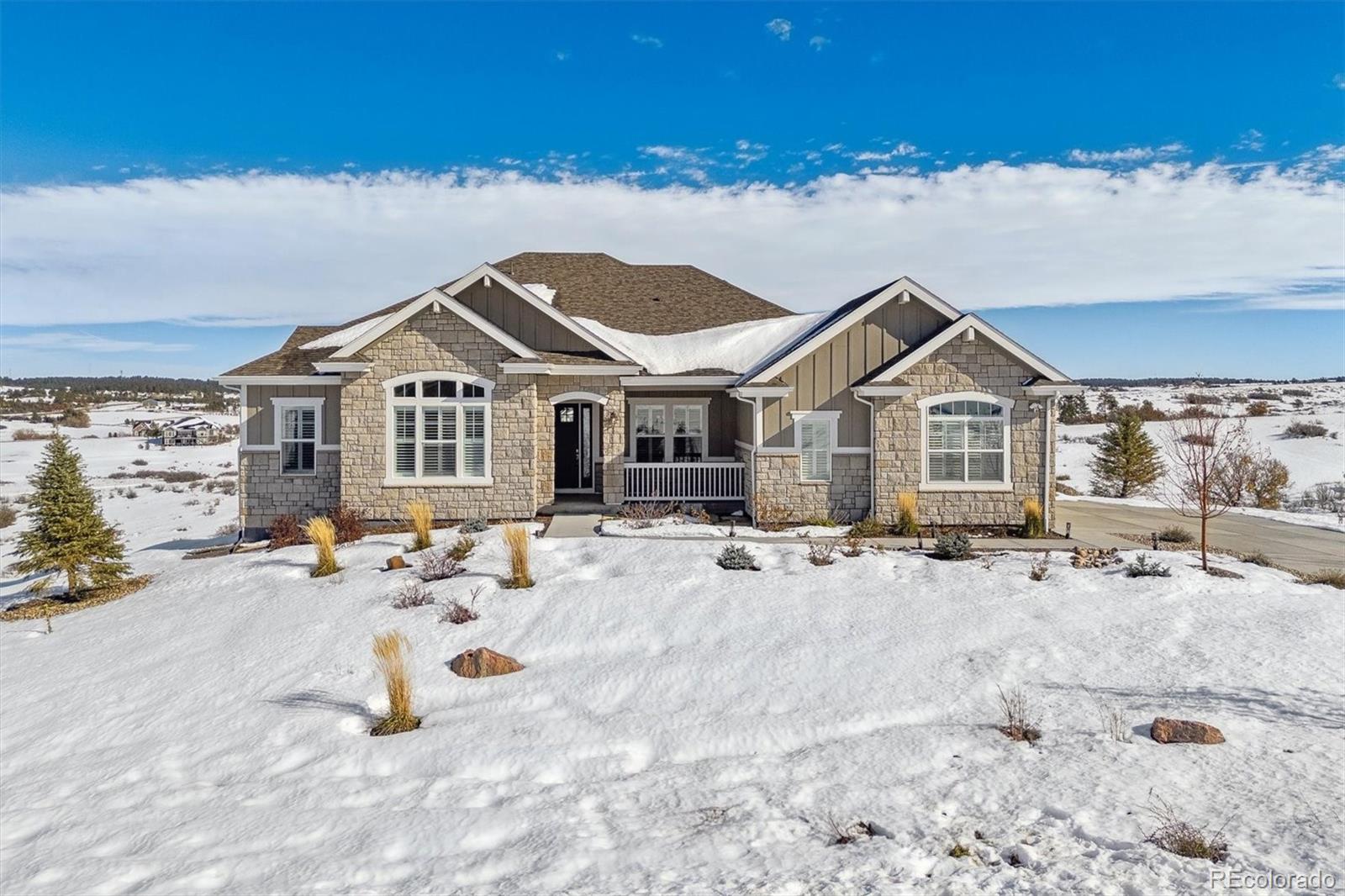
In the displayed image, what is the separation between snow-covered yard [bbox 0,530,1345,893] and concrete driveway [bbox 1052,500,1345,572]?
9.67 ft

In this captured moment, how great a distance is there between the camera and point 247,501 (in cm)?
1667

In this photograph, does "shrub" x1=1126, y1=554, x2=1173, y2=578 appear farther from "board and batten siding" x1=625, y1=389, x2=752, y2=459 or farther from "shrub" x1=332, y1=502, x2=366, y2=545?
"shrub" x1=332, y1=502, x2=366, y2=545

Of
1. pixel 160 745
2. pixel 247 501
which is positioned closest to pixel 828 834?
pixel 160 745

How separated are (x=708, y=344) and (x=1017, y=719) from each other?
1408cm

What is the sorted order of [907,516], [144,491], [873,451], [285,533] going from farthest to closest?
[144,491], [873,451], [285,533], [907,516]

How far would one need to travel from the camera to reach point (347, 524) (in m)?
15.1

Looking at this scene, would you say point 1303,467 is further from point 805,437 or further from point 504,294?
point 504,294

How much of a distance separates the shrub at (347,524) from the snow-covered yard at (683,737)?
2.92 meters

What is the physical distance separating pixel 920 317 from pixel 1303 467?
88.6 feet

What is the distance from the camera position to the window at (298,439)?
16.7 m

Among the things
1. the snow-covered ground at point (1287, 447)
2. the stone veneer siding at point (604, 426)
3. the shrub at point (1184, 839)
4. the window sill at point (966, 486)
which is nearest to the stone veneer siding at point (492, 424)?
the stone veneer siding at point (604, 426)

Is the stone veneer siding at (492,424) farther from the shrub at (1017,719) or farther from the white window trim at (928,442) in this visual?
the shrub at (1017,719)

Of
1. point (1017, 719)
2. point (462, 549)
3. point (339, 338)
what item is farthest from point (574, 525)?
point (1017, 719)

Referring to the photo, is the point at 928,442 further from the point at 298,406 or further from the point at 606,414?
the point at 298,406
